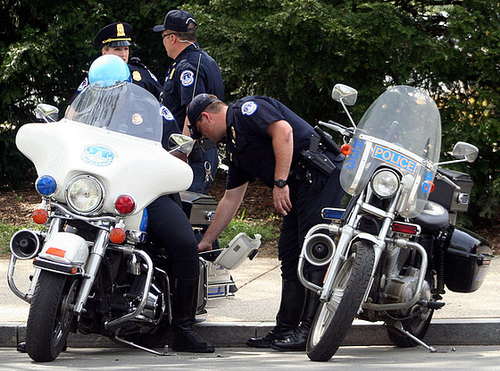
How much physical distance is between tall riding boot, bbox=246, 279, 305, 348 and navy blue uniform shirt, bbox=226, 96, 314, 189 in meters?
0.68

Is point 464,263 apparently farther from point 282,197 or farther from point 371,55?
point 371,55

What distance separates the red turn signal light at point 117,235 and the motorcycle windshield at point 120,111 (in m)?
0.63

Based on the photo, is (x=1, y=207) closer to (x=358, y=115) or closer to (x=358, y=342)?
(x=358, y=115)

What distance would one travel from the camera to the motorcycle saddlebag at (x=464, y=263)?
536 cm

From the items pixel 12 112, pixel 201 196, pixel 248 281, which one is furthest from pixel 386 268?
pixel 12 112

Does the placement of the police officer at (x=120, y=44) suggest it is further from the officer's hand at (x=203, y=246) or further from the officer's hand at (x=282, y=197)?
the officer's hand at (x=282, y=197)

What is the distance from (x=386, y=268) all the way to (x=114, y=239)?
60.9 inches

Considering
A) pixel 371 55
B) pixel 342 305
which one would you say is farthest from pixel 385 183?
pixel 371 55

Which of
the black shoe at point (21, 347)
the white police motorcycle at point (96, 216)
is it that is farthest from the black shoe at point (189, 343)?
the black shoe at point (21, 347)

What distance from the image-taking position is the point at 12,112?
1184 centimetres

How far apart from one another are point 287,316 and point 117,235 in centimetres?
148

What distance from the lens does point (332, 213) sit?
5023 mm

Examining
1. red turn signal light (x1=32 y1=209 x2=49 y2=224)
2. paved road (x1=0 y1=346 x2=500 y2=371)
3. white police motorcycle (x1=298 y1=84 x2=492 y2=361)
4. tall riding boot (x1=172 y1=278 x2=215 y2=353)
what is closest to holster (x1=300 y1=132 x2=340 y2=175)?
white police motorcycle (x1=298 y1=84 x2=492 y2=361)

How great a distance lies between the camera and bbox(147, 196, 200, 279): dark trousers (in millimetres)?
4973
